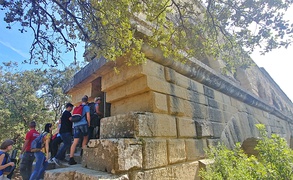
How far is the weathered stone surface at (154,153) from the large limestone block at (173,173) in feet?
0.23

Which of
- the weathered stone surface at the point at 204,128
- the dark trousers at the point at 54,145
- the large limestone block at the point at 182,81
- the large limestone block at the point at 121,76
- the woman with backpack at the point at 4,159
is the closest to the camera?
the large limestone block at the point at 121,76

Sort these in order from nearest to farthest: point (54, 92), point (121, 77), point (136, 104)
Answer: point (136, 104), point (121, 77), point (54, 92)

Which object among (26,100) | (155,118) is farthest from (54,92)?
(155,118)

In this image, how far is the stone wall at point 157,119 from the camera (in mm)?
2057

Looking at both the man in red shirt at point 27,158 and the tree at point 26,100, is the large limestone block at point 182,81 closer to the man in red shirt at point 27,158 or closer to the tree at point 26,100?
the man in red shirt at point 27,158

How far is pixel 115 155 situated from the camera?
1868mm

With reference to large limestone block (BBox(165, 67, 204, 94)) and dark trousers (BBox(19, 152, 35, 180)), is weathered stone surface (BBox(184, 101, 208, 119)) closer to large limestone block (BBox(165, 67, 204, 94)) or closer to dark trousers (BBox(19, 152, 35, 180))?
large limestone block (BBox(165, 67, 204, 94))

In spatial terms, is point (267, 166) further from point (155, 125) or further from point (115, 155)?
point (115, 155)

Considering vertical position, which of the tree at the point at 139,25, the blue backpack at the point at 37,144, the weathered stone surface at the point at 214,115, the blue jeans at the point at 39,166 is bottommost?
the blue jeans at the point at 39,166

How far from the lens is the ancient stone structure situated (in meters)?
2.04

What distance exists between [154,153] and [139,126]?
40cm

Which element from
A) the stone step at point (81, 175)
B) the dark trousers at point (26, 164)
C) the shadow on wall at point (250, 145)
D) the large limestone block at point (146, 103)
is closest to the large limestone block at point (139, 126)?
the large limestone block at point (146, 103)

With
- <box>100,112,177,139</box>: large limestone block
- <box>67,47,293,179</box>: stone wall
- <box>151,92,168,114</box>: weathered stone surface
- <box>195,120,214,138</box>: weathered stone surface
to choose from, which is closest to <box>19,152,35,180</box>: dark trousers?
<box>67,47,293,179</box>: stone wall

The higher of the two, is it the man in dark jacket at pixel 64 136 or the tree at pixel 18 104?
the tree at pixel 18 104
